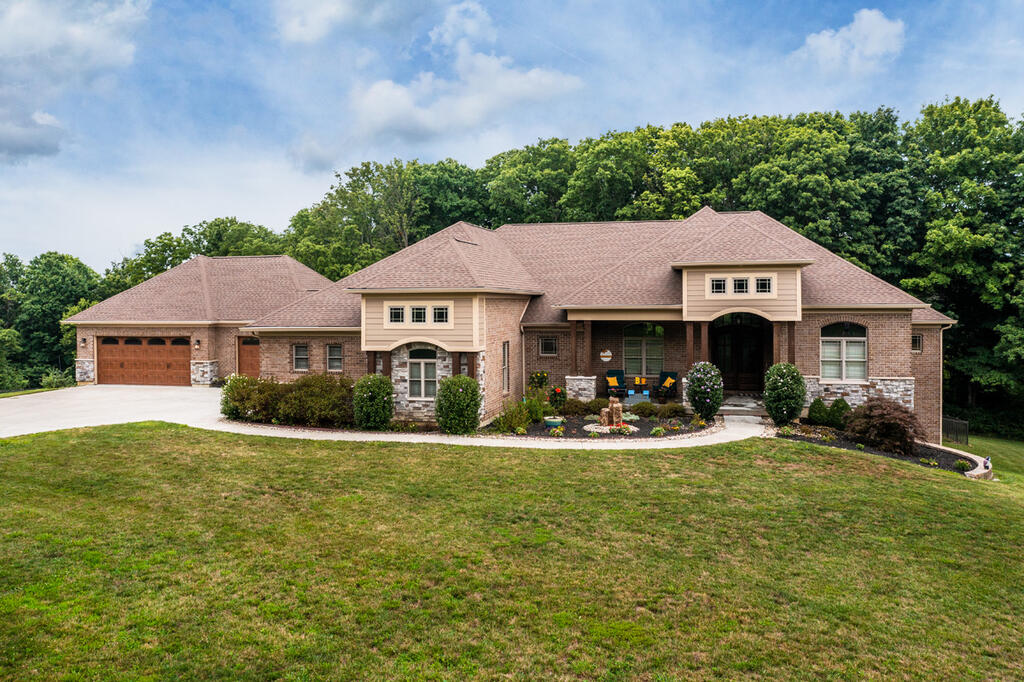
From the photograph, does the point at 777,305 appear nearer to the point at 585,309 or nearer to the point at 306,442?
the point at 585,309

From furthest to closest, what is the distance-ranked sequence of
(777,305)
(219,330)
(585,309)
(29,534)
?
(219,330) < (585,309) < (777,305) < (29,534)

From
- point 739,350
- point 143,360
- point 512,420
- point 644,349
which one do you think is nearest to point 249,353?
point 143,360

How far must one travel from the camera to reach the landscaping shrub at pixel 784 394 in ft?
58.0

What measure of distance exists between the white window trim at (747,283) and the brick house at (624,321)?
4 cm

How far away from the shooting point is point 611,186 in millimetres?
36750

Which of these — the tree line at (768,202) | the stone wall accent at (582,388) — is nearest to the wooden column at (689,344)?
the stone wall accent at (582,388)

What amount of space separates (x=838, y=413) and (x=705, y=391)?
390 centimetres

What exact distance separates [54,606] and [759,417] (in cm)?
1807

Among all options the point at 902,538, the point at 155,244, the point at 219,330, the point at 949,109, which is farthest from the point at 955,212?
the point at 155,244

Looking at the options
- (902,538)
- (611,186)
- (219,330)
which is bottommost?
(902,538)

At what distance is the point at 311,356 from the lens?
2073 cm

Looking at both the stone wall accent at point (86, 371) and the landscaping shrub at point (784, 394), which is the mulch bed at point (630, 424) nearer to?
the landscaping shrub at point (784, 394)

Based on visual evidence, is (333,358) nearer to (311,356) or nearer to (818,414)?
(311,356)

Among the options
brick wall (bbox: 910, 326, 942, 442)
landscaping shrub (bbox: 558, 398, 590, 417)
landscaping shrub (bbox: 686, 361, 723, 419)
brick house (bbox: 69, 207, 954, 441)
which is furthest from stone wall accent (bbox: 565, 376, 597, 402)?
brick wall (bbox: 910, 326, 942, 442)
